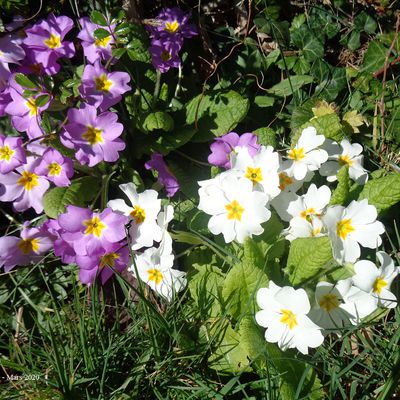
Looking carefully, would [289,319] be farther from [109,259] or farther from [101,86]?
[101,86]

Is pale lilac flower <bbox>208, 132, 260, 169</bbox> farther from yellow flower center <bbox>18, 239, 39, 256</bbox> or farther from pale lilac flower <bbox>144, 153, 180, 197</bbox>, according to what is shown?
yellow flower center <bbox>18, 239, 39, 256</bbox>

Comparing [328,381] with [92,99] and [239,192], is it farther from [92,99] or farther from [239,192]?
[92,99]

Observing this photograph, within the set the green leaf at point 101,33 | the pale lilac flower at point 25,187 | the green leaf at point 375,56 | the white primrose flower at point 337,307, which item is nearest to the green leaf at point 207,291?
the white primrose flower at point 337,307

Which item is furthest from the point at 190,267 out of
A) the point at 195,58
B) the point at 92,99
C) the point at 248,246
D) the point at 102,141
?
the point at 195,58

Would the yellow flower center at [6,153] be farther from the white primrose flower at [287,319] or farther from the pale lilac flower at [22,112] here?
the white primrose flower at [287,319]

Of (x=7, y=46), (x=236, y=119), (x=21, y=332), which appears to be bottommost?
(x=21, y=332)

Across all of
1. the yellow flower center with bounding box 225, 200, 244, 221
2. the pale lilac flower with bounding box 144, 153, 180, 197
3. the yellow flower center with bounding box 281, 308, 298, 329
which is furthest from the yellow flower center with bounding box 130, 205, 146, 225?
the yellow flower center with bounding box 281, 308, 298, 329

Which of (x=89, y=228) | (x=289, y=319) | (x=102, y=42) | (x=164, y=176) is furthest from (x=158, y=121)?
(x=289, y=319)
